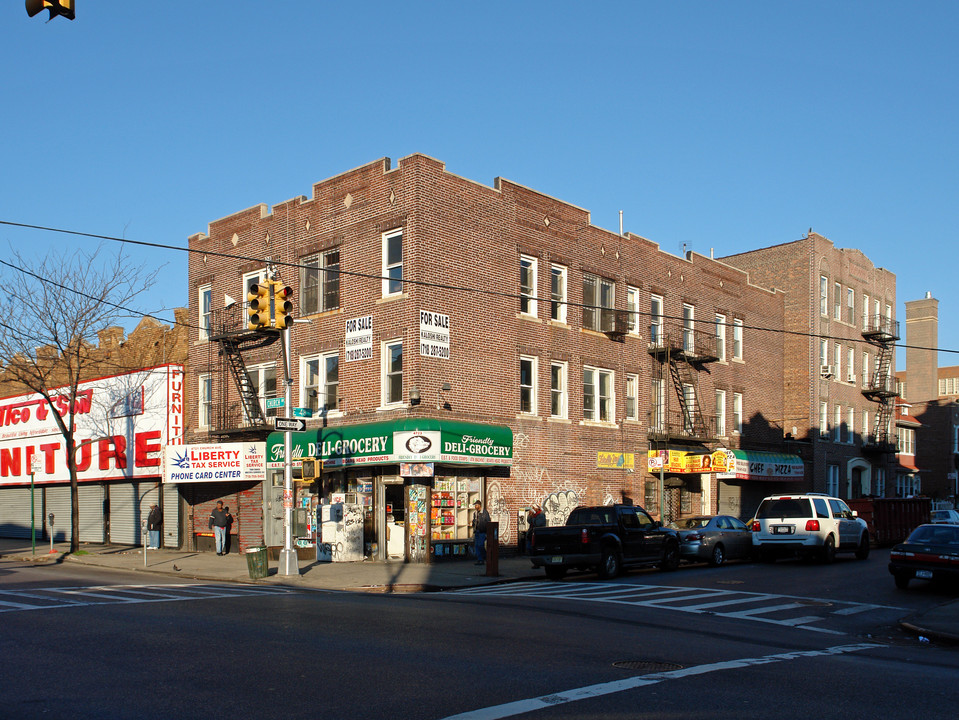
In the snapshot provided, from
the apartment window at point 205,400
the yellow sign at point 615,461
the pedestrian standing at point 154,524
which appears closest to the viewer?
the yellow sign at point 615,461

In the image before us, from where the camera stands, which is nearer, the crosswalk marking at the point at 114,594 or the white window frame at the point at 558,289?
the crosswalk marking at the point at 114,594

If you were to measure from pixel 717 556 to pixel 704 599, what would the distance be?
30.4ft

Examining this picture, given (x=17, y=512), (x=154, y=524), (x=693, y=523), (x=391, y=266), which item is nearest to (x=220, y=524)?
(x=154, y=524)

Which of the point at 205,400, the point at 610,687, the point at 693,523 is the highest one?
the point at 205,400

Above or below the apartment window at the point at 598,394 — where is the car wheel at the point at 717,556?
below

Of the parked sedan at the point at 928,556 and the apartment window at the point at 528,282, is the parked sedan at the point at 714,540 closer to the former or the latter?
the parked sedan at the point at 928,556

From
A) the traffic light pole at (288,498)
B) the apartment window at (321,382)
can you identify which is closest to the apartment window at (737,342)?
the apartment window at (321,382)

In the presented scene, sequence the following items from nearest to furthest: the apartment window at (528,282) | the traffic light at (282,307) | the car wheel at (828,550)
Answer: the traffic light at (282,307), the car wheel at (828,550), the apartment window at (528,282)

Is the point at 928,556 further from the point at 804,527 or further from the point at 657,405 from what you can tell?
the point at 657,405

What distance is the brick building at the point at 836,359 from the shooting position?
4334 centimetres

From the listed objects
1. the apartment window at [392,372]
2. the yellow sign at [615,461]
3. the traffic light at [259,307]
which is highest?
the traffic light at [259,307]

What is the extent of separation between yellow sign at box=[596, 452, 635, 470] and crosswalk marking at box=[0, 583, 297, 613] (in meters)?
13.8

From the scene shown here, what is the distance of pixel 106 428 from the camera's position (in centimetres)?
3494

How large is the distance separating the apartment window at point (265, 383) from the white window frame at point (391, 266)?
20.0ft
